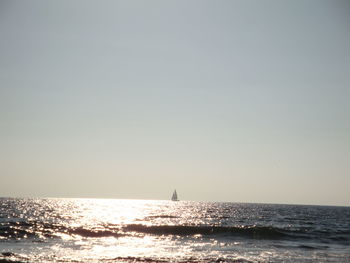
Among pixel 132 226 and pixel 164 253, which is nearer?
pixel 164 253

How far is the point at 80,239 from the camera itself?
35094mm

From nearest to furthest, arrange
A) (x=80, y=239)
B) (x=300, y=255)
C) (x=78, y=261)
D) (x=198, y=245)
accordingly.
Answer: (x=78, y=261)
(x=300, y=255)
(x=198, y=245)
(x=80, y=239)

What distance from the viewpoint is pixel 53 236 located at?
3625cm

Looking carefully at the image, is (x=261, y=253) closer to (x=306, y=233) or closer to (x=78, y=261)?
(x=78, y=261)

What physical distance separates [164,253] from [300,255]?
9.86 metres

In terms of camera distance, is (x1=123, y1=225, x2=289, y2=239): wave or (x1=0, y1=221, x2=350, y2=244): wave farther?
(x1=123, y1=225, x2=289, y2=239): wave

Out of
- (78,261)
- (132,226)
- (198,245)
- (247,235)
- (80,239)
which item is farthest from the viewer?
(132,226)

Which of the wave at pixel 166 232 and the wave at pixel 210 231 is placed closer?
the wave at pixel 166 232

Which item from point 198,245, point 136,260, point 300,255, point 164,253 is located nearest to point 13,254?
point 136,260

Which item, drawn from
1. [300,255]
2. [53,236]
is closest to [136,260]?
[300,255]

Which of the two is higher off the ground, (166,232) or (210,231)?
(210,231)

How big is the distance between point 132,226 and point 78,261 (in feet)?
89.7

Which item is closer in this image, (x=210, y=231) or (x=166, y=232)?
(x=166, y=232)

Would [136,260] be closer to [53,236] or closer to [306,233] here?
[53,236]
